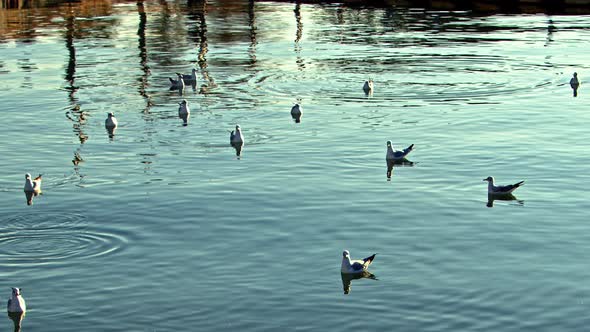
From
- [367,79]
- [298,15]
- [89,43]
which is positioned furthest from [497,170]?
[298,15]

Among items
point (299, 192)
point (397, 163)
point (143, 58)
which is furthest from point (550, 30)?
point (299, 192)

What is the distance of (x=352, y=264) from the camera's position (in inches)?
974

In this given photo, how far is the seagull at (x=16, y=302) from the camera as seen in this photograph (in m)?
22.6

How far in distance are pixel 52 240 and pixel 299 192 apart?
322 inches

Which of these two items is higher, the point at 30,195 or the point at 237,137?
the point at 237,137

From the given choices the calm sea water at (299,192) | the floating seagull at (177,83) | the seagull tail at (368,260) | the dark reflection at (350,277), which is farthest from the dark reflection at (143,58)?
the dark reflection at (350,277)

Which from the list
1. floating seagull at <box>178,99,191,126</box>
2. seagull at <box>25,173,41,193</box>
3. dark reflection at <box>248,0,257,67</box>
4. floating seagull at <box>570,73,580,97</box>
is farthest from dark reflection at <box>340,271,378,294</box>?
dark reflection at <box>248,0,257,67</box>

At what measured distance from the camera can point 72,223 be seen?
29.5 m

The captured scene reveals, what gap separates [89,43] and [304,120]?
33557mm

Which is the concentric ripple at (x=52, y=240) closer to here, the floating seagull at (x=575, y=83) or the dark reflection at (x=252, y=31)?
the floating seagull at (x=575, y=83)

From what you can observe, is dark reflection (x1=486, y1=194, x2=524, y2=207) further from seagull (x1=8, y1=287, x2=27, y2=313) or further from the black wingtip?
seagull (x1=8, y1=287, x2=27, y2=313)

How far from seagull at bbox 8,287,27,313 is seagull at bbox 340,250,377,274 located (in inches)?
291

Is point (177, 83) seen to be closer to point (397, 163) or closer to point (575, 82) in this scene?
point (575, 82)

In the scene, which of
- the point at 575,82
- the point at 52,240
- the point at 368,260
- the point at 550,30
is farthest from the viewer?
the point at 550,30
